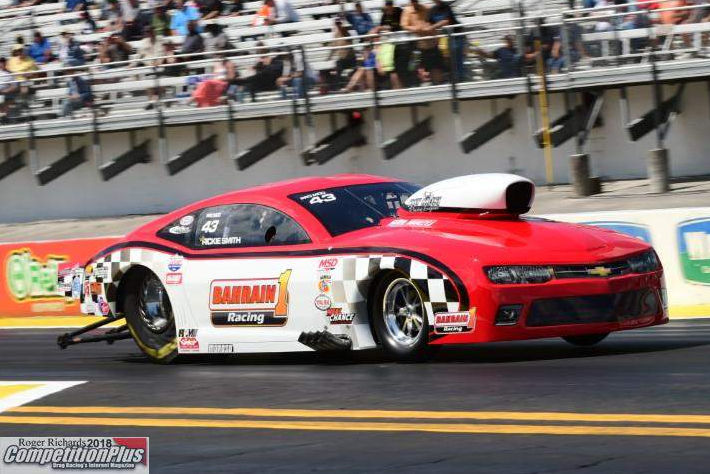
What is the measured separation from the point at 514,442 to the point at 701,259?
23.2 ft

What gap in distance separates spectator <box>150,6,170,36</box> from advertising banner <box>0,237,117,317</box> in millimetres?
7224

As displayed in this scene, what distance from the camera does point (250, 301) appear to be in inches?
373

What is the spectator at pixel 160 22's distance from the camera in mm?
23156

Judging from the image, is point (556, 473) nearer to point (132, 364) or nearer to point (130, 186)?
point (132, 364)

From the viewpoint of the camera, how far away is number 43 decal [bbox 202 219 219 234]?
32.8 ft

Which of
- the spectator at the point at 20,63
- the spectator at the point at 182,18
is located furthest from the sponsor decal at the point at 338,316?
the spectator at the point at 20,63

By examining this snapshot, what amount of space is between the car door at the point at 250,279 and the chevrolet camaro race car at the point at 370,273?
1cm

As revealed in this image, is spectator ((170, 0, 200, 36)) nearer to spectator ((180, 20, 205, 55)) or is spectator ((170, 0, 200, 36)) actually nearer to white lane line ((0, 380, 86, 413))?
spectator ((180, 20, 205, 55))

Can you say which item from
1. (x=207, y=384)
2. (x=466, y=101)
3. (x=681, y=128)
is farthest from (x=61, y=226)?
(x=207, y=384)

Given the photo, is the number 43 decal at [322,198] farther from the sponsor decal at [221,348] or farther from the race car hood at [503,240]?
the sponsor decal at [221,348]

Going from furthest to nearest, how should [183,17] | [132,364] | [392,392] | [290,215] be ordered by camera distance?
[183,17] < [132,364] < [290,215] < [392,392]

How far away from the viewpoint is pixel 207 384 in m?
8.82

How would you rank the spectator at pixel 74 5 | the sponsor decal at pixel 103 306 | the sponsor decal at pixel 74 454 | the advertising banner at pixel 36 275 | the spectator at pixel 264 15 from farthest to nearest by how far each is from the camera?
the spectator at pixel 74 5 → the spectator at pixel 264 15 → the advertising banner at pixel 36 275 → the sponsor decal at pixel 103 306 → the sponsor decal at pixel 74 454

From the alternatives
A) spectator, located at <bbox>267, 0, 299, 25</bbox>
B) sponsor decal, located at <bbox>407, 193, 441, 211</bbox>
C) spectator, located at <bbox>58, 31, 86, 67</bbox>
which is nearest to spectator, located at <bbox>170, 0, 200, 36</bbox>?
spectator, located at <bbox>267, 0, 299, 25</bbox>
